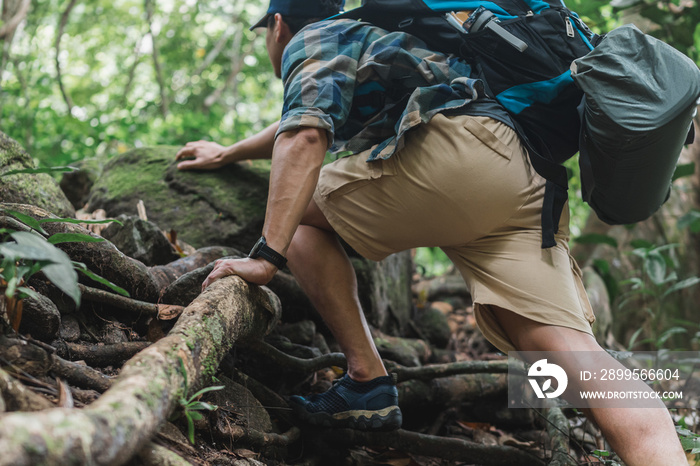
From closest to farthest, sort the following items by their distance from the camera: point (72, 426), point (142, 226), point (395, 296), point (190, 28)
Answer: point (72, 426)
point (142, 226)
point (395, 296)
point (190, 28)

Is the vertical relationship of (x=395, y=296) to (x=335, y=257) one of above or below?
below

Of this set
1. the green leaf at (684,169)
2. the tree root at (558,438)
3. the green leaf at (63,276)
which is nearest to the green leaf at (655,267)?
the green leaf at (684,169)

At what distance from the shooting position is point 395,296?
440 cm

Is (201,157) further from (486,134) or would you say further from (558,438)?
(558,438)

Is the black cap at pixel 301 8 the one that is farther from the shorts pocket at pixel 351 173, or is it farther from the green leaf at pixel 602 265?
the green leaf at pixel 602 265

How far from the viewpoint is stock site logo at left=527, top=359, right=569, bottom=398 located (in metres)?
2.29

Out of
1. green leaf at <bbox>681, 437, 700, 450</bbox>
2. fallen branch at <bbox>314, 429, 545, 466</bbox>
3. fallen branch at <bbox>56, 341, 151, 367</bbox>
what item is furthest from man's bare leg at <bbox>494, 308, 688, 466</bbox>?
fallen branch at <bbox>56, 341, 151, 367</bbox>

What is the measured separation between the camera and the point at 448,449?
295 cm

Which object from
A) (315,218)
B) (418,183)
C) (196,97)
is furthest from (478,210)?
(196,97)

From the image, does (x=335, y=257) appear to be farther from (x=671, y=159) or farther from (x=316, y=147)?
(x=671, y=159)

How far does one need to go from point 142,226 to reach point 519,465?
2.36 meters

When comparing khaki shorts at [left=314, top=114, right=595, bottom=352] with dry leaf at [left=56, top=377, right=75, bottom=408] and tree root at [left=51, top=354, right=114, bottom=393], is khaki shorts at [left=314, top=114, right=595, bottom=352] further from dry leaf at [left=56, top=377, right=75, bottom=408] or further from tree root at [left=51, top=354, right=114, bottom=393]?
dry leaf at [left=56, top=377, right=75, bottom=408]

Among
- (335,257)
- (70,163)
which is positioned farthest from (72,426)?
(70,163)

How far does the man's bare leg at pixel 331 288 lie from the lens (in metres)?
2.73
